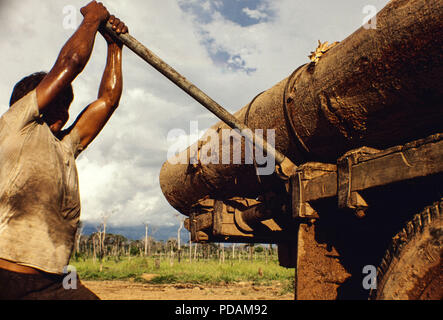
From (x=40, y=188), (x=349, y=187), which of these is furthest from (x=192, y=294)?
(x=40, y=188)

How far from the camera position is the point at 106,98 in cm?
225

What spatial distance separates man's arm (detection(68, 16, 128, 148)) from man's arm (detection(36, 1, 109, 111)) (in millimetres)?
271

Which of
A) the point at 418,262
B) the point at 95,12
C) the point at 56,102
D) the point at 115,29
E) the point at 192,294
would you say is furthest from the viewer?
the point at 192,294

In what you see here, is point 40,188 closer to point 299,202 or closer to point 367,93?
point 299,202

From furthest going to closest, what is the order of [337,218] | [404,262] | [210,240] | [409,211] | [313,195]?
1. [210,240]
2. [337,218]
3. [313,195]
4. [409,211]
5. [404,262]

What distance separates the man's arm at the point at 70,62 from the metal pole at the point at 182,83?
0.81 ft

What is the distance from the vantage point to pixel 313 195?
221 cm

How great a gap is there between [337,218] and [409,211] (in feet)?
1.50

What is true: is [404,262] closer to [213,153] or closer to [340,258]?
[340,258]

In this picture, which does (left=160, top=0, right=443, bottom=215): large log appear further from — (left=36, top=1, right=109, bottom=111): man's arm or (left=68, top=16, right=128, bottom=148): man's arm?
(left=36, top=1, right=109, bottom=111): man's arm

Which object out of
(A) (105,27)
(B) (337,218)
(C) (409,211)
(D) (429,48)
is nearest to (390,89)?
(D) (429,48)

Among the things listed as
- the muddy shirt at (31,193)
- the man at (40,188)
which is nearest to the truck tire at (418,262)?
the man at (40,188)

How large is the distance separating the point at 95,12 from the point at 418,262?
78.9 inches

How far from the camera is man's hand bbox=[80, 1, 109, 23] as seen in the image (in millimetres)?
2049
